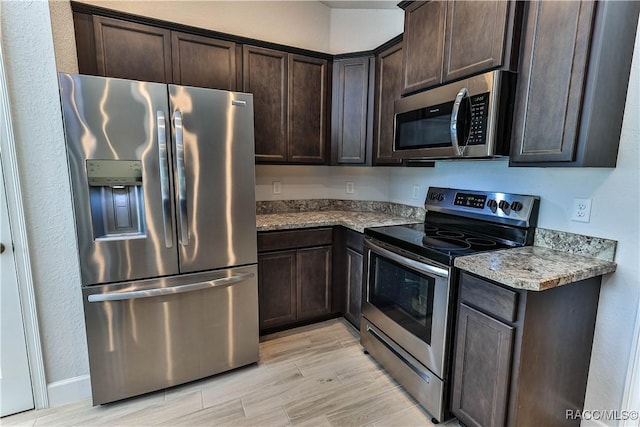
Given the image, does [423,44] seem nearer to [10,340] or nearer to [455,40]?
[455,40]

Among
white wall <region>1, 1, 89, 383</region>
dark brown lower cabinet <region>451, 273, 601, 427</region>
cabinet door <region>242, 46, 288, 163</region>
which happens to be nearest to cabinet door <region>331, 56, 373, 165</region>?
cabinet door <region>242, 46, 288, 163</region>

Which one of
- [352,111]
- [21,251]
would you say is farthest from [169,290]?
[352,111]

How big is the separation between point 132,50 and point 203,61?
432 millimetres

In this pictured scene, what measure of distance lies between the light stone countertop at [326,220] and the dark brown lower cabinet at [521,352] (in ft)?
3.26

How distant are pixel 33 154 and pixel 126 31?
37.9 inches

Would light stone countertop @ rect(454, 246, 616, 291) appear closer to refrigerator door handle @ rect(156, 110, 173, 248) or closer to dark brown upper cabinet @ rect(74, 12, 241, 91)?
refrigerator door handle @ rect(156, 110, 173, 248)

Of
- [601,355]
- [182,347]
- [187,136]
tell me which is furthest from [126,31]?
[601,355]

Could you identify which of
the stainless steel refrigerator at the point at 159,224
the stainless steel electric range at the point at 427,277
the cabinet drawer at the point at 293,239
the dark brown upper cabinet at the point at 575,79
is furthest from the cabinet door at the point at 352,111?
the dark brown upper cabinet at the point at 575,79

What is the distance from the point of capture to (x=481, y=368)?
1413 mm

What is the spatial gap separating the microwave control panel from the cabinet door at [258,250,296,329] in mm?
1477

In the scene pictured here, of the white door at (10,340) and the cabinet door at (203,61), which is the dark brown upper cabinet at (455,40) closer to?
the cabinet door at (203,61)

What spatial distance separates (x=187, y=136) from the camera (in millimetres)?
1730

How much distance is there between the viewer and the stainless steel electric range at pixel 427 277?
1.58 meters

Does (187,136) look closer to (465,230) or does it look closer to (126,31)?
(126,31)
